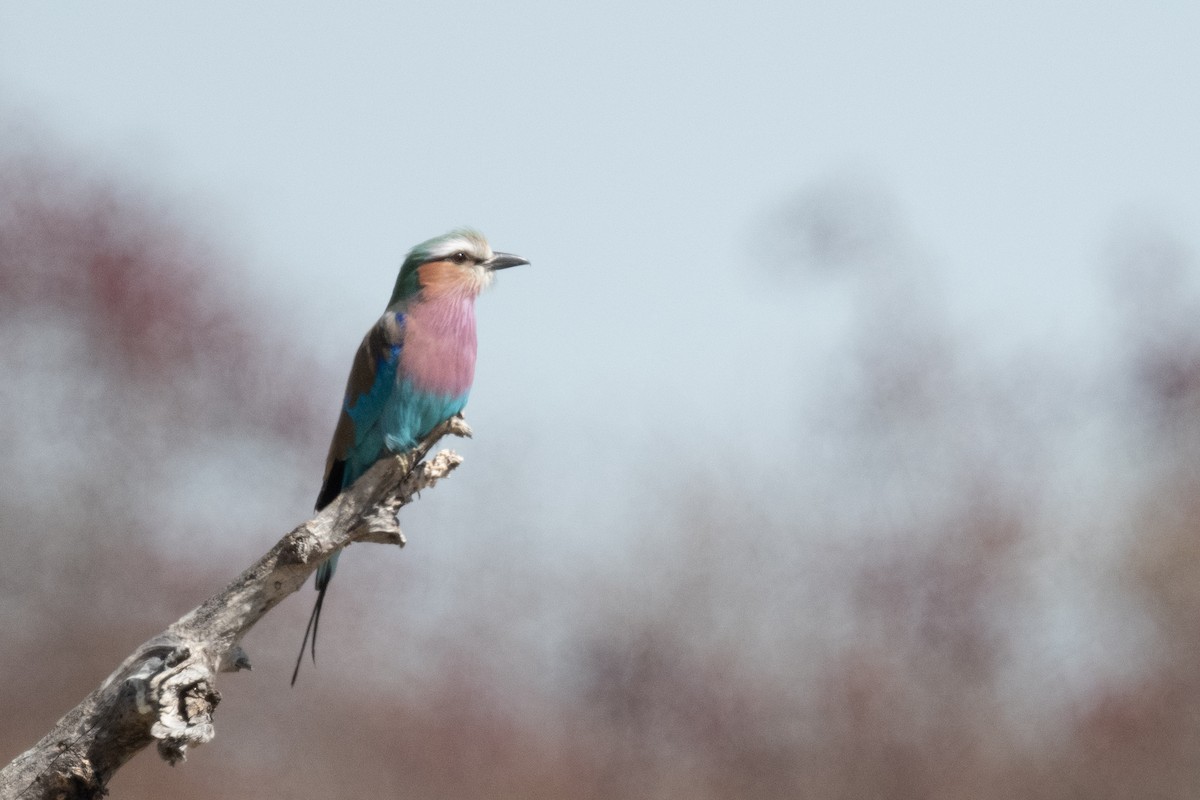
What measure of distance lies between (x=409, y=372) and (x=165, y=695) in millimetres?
1259

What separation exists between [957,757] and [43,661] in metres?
3.76

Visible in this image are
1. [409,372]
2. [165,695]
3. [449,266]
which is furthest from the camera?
[449,266]

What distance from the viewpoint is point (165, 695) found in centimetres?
251

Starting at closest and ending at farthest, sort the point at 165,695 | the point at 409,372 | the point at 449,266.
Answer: the point at 165,695
the point at 409,372
the point at 449,266

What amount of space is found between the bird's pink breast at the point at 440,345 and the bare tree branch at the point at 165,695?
819 mm

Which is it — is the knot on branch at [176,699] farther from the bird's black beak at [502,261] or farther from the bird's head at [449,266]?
the bird's black beak at [502,261]

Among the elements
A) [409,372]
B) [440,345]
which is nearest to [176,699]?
[409,372]

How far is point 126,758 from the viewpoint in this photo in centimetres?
261

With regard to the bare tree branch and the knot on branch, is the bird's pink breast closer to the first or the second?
the bare tree branch

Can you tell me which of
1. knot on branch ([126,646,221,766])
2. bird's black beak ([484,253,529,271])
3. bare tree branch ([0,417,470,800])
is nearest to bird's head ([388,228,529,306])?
bird's black beak ([484,253,529,271])

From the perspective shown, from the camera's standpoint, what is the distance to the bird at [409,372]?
139 inches

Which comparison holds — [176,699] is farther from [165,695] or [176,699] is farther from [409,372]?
[409,372]

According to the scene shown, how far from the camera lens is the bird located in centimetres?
352

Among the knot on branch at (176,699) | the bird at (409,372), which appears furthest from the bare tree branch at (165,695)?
the bird at (409,372)
